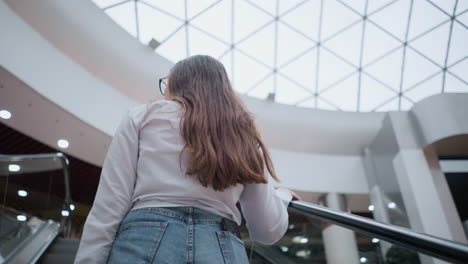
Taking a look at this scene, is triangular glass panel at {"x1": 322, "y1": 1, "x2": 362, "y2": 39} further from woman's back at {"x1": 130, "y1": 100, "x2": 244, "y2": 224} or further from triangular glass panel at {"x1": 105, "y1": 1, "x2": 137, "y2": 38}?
woman's back at {"x1": 130, "y1": 100, "x2": 244, "y2": 224}

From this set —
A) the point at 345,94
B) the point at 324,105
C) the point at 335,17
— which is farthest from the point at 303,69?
the point at 345,94

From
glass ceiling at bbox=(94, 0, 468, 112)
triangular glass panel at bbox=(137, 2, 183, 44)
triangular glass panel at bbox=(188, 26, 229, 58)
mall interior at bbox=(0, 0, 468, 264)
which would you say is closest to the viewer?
mall interior at bbox=(0, 0, 468, 264)

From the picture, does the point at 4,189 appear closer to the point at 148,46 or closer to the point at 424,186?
the point at 148,46

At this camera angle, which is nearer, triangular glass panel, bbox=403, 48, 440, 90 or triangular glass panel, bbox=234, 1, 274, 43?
triangular glass panel, bbox=234, 1, 274, 43

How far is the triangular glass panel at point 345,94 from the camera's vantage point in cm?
2261

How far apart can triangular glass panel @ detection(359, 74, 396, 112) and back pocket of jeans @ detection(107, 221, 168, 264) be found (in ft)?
74.4

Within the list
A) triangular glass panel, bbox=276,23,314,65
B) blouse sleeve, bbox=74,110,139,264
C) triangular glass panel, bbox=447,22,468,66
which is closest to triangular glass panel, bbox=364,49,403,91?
triangular glass panel, bbox=447,22,468,66

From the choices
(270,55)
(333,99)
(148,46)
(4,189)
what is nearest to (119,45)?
(148,46)

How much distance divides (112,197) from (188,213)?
502 millimetres

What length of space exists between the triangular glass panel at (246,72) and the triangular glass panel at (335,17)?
4405mm

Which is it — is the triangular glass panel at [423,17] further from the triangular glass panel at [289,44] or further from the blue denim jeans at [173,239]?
the blue denim jeans at [173,239]

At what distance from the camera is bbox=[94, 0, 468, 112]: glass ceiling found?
19.1m

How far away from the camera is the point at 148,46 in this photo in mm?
18500

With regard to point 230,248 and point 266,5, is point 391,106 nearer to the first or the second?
point 266,5
